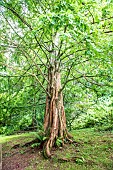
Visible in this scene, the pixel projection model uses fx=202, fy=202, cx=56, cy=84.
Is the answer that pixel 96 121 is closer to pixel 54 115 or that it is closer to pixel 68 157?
pixel 54 115

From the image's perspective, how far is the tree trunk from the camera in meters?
4.44

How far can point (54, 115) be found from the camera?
4.55m

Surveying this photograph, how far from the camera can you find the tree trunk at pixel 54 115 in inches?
175

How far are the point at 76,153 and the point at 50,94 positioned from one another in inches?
56.6

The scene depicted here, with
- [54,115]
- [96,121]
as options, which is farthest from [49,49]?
[96,121]

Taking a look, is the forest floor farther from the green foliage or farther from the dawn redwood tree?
the green foliage

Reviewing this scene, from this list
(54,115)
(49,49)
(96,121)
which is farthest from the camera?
(96,121)

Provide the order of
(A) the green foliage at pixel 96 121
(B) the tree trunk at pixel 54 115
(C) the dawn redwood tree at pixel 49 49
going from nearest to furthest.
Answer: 1. (C) the dawn redwood tree at pixel 49 49
2. (B) the tree trunk at pixel 54 115
3. (A) the green foliage at pixel 96 121

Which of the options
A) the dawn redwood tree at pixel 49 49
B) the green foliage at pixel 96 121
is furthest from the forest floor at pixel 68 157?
the green foliage at pixel 96 121

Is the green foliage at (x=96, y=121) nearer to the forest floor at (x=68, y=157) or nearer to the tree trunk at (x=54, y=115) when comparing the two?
the forest floor at (x=68, y=157)

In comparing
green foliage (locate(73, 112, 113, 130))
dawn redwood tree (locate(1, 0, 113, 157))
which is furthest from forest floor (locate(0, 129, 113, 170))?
green foliage (locate(73, 112, 113, 130))

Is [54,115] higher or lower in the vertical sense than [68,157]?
higher

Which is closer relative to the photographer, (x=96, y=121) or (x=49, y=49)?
(x=49, y=49)

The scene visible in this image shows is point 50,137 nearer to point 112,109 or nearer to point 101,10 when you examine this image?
point 101,10
